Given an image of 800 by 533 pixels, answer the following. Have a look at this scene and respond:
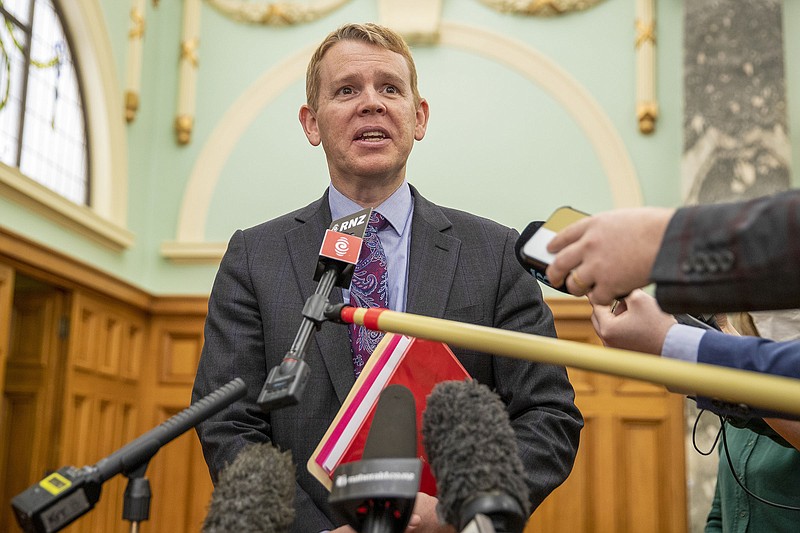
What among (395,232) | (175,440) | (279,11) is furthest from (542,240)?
(279,11)

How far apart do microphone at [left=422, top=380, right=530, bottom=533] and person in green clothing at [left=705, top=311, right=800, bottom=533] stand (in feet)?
3.94

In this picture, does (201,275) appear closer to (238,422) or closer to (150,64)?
(150,64)

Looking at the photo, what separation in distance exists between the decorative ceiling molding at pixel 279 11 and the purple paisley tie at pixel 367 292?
538 cm

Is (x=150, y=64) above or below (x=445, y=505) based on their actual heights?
above

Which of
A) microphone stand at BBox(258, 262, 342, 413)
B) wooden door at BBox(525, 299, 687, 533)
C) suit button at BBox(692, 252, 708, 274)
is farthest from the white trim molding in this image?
suit button at BBox(692, 252, 708, 274)

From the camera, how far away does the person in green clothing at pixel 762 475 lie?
2.21m

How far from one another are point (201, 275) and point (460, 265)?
507 cm

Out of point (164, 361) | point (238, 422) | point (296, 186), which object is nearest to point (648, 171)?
point (296, 186)

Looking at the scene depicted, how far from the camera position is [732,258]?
1.05 metres

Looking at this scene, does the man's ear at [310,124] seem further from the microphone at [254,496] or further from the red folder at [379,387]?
the microphone at [254,496]

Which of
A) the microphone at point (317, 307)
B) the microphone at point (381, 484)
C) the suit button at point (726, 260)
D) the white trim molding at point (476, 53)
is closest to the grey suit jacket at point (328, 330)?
the microphone at point (317, 307)

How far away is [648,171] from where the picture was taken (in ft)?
21.3

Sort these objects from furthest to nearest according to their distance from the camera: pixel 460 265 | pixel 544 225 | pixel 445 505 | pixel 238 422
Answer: pixel 460 265
pixel 238 422
pixel 544 225
pixel 445 505

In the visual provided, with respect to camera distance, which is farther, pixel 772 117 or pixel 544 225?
pixel 772 117
